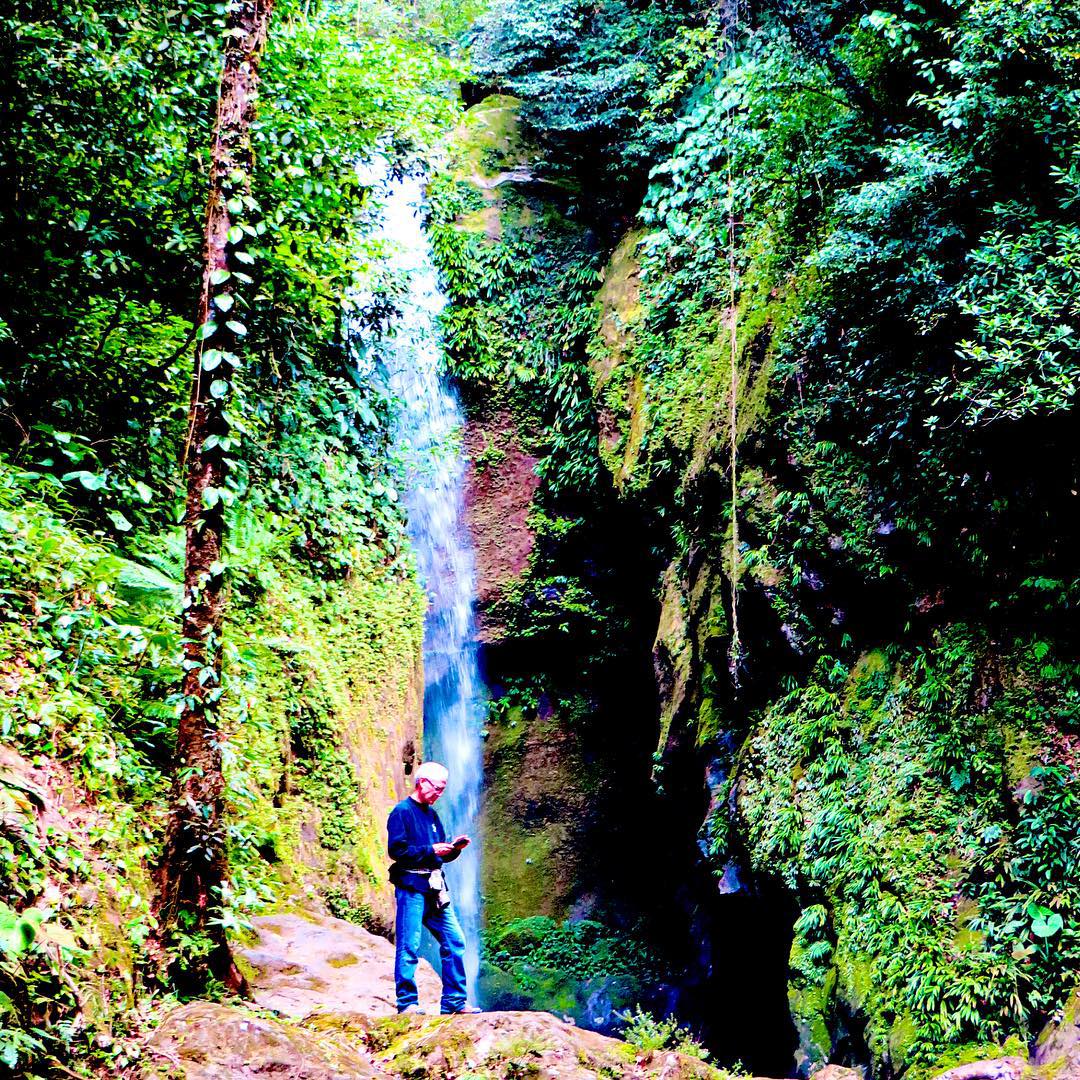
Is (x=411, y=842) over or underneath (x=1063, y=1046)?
over

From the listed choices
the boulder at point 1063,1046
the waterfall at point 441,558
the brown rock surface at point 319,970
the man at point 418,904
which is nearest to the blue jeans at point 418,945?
the man at point 418,904

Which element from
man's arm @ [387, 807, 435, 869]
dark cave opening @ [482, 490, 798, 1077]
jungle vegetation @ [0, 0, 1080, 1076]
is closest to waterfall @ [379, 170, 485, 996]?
dark cave opening @ [482, 490, 798, 1077]

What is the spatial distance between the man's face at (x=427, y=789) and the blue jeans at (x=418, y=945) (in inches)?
21.0

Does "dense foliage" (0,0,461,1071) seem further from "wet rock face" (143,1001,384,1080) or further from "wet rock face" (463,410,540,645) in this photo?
"wet rock face" (463,410,540,645)

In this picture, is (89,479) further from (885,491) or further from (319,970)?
(885,491)

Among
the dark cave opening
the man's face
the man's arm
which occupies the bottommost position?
the dark cave opening

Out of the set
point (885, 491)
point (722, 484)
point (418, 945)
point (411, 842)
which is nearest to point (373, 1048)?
point (418, 945)

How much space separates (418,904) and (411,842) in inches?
13.9

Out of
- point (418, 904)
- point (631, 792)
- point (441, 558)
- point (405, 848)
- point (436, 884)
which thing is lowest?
point (631, 792)

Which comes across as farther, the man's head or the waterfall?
the waterfall

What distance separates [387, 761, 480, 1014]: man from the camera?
486cm

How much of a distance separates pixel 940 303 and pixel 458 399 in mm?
9949

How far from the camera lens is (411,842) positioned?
505 cm

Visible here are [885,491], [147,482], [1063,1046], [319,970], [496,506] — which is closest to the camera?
[1063,1046]
